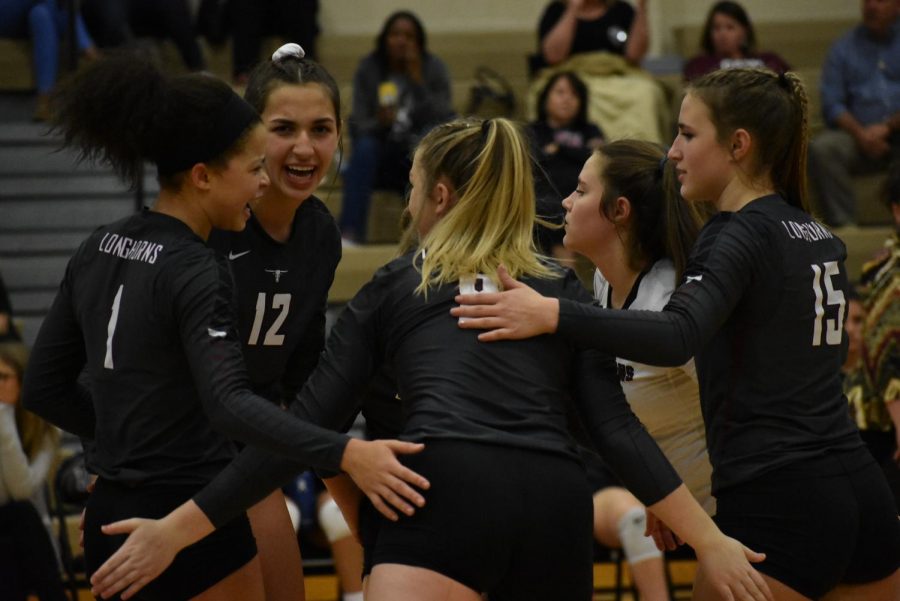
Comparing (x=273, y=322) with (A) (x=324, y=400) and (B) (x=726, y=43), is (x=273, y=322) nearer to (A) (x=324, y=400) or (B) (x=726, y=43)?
(A) (x=324, y=400)

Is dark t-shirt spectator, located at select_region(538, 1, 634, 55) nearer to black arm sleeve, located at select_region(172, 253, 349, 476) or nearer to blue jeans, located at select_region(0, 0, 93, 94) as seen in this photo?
blue jeans, located at select_region(0, 0, 93, 94)

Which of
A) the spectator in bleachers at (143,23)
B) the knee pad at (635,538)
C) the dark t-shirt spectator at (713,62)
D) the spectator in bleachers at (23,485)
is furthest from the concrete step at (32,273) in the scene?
the dark t-shirt spectator at (713,62)

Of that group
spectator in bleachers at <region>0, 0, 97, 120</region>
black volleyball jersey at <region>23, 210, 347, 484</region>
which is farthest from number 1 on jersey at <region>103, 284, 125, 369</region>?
spectator in bleachers at <region>0, 0, 97, 120</region>

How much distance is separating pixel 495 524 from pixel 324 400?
0.40 metres

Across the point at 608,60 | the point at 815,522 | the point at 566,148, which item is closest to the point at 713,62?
the point at 608,60

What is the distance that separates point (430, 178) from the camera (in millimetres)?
2809

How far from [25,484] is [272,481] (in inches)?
108

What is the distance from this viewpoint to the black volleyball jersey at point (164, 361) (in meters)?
2.56

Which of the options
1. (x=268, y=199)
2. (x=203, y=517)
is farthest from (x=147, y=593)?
(x=268, y=199)

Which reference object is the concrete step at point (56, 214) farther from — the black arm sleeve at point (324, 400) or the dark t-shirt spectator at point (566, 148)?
the black arm sleeve at point (324, 400)

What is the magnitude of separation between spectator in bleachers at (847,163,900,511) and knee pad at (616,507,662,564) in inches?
32.9

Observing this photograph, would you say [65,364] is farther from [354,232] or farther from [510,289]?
[354,232]

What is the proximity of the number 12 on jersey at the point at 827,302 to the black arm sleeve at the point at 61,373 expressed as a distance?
147 centimetres

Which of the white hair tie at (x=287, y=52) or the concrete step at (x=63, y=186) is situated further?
the concrete step at (x=63, y=186)
